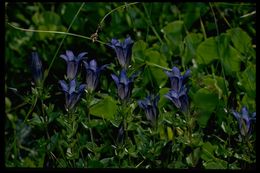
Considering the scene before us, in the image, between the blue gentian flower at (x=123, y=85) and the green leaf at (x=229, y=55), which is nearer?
the blue gentian flower at (x=123, y=85)

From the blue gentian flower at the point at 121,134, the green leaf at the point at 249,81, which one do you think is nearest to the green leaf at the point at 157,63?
the green leaf at the point at 249,81

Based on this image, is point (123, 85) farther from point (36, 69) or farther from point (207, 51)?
point (207, 51)

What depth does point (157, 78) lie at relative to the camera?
5.55ft

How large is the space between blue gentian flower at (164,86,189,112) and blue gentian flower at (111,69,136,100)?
0.28ft

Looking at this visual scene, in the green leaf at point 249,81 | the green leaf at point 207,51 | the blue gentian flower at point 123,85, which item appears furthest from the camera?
the green leaf at point 207,51

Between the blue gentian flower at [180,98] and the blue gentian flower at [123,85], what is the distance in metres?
0.09

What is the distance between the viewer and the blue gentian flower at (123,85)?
139cm

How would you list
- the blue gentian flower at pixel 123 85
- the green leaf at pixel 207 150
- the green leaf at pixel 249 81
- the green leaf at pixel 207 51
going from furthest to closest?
the green leaf at pixel 207 51 → the green leaf at pixel 249 81 → the green leaf at pixel 207 150 → the blue gentian flower at pixel 123 85

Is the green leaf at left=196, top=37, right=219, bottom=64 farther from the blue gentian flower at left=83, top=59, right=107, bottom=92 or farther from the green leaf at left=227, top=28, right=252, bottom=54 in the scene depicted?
the blue gentian flower at left=83, top=59, right=107, bottom=92

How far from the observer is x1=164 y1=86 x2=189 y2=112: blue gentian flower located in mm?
1389

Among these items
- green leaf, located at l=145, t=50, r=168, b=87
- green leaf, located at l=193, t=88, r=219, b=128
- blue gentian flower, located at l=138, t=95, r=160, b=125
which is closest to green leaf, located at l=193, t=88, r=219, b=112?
green leaf, located at l=193, t=88, r=219, b=128

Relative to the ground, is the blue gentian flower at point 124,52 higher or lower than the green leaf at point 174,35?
lower

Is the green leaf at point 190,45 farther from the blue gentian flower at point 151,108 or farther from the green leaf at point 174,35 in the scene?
the blue gentian flower at point 151,108

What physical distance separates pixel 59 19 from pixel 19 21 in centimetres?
21
